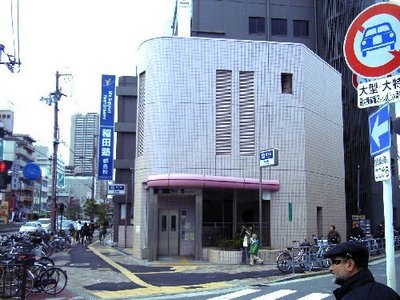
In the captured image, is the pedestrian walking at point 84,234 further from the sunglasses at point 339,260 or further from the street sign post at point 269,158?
the sunglasses at point 339,260

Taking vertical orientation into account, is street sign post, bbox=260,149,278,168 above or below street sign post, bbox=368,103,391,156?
above

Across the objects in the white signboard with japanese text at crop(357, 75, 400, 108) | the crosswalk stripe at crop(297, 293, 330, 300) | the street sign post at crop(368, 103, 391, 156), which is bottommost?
the crosswalk stripe at crop(297, 293, 330, 300)

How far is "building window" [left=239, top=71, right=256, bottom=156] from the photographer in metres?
24.8

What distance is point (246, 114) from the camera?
82.2 feet

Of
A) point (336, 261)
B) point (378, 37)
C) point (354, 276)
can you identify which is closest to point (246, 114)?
point (378, 37)

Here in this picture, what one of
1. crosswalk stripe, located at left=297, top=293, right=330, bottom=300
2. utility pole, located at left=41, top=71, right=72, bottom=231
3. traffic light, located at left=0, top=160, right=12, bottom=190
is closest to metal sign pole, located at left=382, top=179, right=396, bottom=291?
crosswalk stripe, located at left=297, top=293, right=330, bottom=300

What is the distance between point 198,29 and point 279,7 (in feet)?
25.6

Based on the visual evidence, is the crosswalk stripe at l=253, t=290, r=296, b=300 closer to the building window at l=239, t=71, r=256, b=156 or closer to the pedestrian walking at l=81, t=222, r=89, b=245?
the building window at l=239, t=71, r=256, b=156

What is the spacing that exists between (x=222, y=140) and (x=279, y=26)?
70.8 feet

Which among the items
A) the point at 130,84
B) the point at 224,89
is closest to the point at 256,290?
the point at 224,89

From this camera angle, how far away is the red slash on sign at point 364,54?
4.50m

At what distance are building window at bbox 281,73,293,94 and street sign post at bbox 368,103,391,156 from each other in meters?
21.0

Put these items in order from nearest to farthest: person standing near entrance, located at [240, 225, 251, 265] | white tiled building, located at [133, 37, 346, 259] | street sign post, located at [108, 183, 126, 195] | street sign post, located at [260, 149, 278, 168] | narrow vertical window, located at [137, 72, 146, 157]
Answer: street sign post, located at [260, 149, 278, 168], person standing near entrance, located at [240, 225, 251, 265], white tiled building, located at [133, 37, 346, 259], narrow vertical window, located at [137, 72, 146, 157], street sign post, located at [108, 183, 126, 195]

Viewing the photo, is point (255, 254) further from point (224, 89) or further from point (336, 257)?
point (336, 257)
